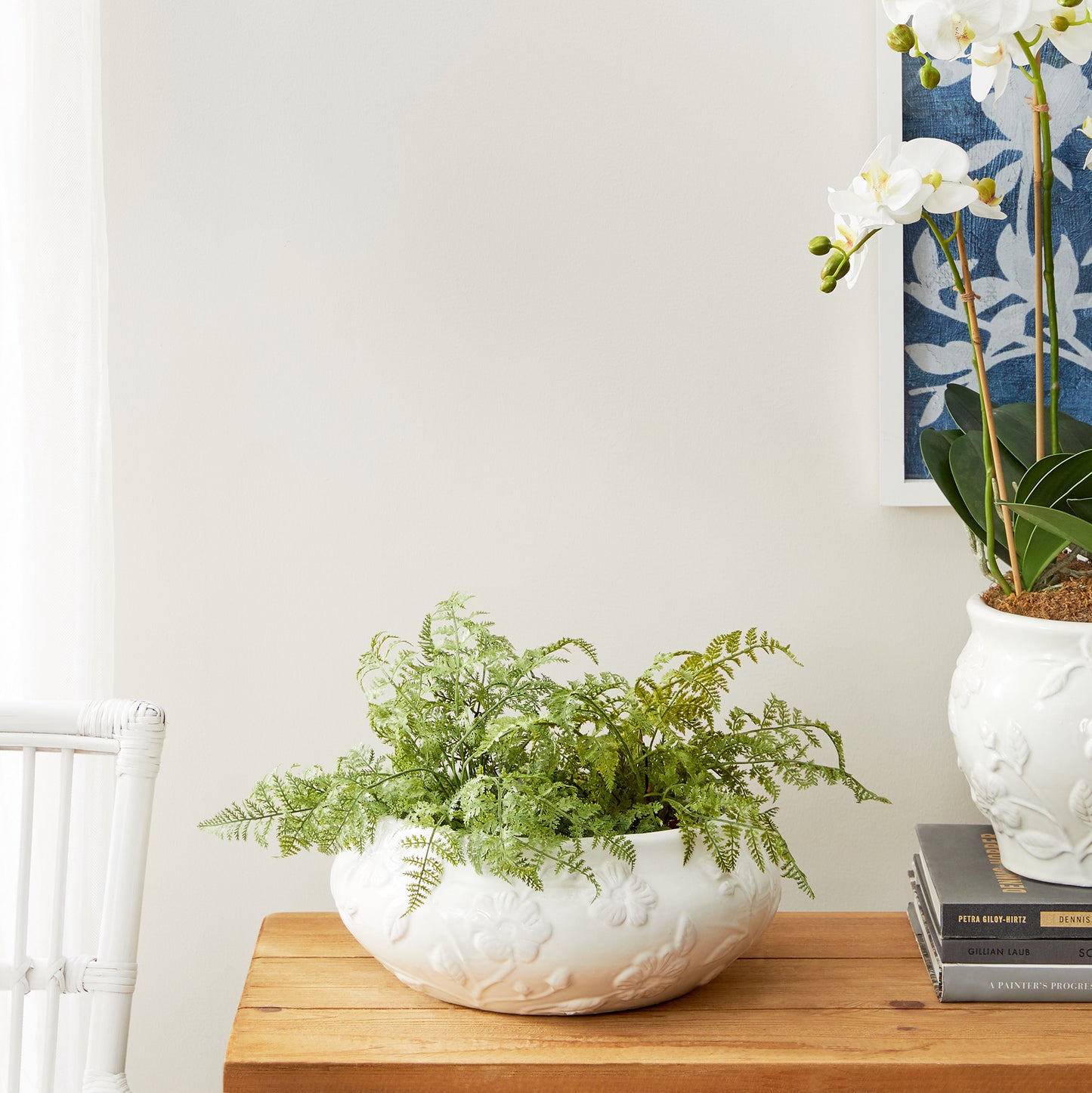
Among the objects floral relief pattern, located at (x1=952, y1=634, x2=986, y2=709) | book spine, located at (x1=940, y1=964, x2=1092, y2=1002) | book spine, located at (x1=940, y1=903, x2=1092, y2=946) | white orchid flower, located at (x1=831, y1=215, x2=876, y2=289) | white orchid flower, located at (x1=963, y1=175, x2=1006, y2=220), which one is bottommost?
book spine, located at (x1=940, y1=964, x2=1092, y2=1002)

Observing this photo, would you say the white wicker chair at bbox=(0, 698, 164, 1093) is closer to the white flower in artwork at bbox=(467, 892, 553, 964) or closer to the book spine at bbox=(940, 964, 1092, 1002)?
the white flower in artwork at bbox=(467, 892, 553, 964)

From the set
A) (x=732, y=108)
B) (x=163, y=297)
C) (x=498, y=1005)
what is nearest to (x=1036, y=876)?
(x=498, y=1005)

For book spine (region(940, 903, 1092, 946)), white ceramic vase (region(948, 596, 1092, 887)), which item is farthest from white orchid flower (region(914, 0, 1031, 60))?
book spine (region(940, 903, 1092, 946))

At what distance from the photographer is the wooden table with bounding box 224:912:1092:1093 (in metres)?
0.82

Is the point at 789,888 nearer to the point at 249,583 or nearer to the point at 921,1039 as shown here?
the point at 921,1039

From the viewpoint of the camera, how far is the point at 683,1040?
864mm

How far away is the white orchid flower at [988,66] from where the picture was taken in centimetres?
89

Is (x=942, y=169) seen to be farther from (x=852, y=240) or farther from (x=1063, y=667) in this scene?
(x=1063, y=667)

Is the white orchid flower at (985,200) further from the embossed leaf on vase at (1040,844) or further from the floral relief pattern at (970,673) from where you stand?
the embossed leaf on vase at (1040,844)

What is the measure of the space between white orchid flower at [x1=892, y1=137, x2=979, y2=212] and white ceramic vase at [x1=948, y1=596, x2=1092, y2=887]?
1.14ft

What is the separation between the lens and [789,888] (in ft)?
4.02

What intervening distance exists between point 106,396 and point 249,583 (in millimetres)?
246

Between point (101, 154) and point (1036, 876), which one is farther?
point (101, 154)

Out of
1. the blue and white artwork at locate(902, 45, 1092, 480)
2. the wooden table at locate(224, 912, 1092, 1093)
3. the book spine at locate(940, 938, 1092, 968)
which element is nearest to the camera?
the wooden table at locate(224, 912, 1092, 1093)
